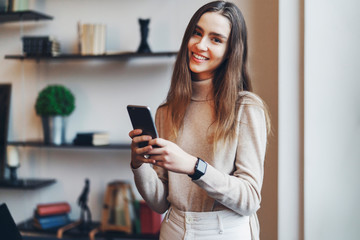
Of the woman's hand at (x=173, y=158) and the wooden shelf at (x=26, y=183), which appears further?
the wooden shelf at (x=26, y=183)

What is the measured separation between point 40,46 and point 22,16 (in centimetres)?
28

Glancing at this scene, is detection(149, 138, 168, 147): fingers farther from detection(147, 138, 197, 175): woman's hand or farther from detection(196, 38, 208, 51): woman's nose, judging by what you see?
detection(196, 38, 208, 51): woman's nose

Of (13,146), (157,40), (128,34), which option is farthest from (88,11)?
(13,146)

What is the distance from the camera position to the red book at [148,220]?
103 inches

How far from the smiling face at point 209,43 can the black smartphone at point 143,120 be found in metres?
0.29

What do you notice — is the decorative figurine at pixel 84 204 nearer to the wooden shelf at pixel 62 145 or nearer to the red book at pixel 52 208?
the red book at pixel 52 208

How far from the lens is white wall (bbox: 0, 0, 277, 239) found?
272 cm

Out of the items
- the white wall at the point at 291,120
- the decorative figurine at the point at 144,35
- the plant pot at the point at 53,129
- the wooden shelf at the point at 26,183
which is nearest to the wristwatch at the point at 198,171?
the white wall at the point at 291,120

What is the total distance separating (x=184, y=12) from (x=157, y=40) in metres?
0.29

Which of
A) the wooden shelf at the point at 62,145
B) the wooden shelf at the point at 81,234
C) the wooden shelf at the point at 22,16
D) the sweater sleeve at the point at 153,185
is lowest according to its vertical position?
the wooden shelf at the point at 81,234

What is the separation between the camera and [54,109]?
2709mm

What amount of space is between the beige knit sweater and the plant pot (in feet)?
5.29

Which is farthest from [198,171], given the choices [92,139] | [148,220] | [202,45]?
[92,139]

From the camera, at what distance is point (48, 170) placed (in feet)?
9.87
